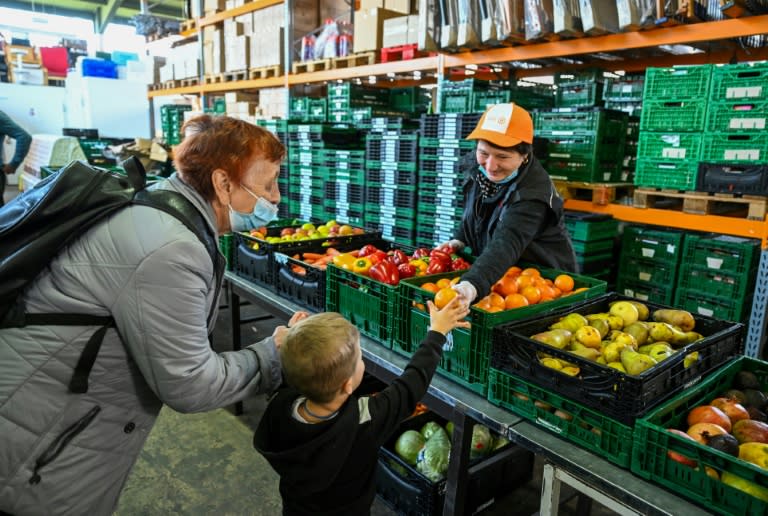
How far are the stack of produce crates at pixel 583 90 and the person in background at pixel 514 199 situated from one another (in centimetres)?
236

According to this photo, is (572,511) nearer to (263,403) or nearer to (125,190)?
(263,403)

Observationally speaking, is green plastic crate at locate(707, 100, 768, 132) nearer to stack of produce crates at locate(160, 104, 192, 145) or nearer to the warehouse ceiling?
stack of produce crates at locate(160, 104, 192, 145)

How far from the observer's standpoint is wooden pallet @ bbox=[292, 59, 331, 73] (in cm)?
705

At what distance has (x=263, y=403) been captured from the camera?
4.24 metres

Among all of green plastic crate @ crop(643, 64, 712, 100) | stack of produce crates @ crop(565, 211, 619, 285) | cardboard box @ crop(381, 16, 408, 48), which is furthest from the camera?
cardboard box @ crop(381, 16, 408, 48)

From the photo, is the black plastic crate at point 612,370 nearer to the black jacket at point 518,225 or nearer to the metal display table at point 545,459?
the metal display table at point 545,459

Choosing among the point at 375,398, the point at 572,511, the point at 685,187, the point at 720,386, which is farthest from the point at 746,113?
the point at 375,398

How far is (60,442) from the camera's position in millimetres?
1454

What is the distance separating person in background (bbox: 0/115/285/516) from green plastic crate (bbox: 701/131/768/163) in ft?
11.8

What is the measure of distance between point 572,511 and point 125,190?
9.57 ft

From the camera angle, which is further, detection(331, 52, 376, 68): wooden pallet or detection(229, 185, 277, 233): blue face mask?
detection(331, 52, 376, 68): wooden pallet

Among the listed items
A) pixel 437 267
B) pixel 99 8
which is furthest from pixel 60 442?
pixel 99 8

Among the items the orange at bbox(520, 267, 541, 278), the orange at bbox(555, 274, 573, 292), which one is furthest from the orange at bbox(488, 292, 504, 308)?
the orange at bbox(555, 274, 573, 292)

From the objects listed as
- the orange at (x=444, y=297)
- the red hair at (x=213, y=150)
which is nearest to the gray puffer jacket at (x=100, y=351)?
the red hair at (x=213, y=150)
